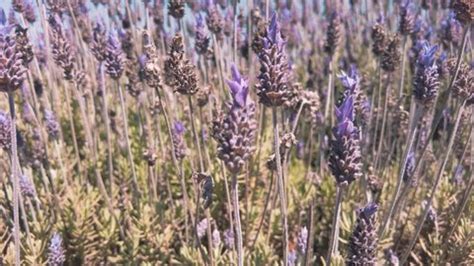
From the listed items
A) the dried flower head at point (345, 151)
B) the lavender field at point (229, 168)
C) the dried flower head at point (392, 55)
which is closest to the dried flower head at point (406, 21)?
the lavender field at point (229, 168)

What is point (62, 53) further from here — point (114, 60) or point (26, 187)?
point (26, 187)

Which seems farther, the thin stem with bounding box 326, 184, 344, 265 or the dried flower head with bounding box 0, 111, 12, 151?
the dried flower head with bounding box 0, 111, 12, 151

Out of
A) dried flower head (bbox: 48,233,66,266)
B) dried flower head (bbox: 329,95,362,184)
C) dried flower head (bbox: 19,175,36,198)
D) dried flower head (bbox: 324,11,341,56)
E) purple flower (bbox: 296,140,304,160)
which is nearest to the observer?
dried flower head (bbox: 329,95,362,184)

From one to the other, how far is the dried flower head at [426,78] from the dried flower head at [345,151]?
2.40 feet

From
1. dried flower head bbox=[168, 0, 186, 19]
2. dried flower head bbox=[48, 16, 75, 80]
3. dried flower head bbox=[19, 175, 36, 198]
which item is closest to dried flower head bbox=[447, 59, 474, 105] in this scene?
dried flower head bbox=[168, 0, 186, 19]

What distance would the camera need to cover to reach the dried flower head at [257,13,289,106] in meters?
1.62

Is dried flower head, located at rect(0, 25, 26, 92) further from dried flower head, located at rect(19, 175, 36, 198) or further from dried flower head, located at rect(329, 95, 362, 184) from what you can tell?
dried flower head, located at rect(19, 175, 36, 198)

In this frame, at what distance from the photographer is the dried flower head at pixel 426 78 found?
2.10 metres

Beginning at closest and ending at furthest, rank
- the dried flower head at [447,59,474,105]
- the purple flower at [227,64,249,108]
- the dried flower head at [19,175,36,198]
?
the purple flower at [227,64,249,108]
the dried flower head at [447,59,474,105]
the dried flower head at [19,175,36,198]

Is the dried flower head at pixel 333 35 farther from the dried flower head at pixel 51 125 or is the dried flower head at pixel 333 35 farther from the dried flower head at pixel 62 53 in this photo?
the dried flower head at pixel 51 125

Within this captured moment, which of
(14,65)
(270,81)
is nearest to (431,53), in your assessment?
(270,81)

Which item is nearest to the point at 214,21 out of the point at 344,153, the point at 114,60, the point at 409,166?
the point at 114,60

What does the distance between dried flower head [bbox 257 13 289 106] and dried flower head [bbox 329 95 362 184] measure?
0.65 feet

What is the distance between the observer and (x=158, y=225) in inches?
111
